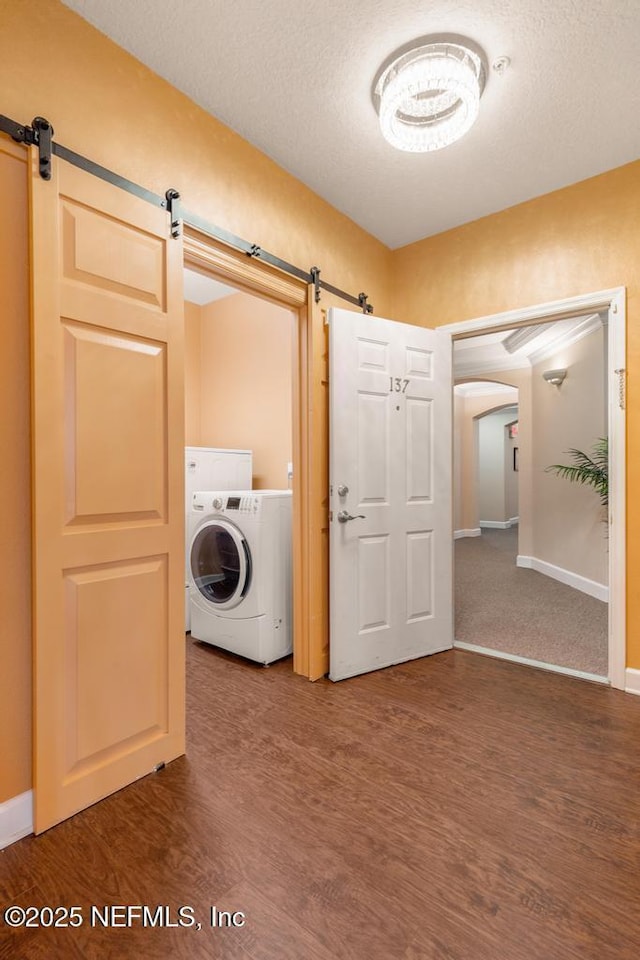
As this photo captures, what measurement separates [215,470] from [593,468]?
3.52 meters

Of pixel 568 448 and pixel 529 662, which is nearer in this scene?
pixel 529 662

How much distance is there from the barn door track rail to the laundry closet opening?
8.0 inches

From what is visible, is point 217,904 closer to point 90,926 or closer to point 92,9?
point 90,926

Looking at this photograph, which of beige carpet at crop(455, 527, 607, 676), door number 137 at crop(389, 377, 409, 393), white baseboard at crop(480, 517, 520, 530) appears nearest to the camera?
door number 137 at crop(389, 377, 409, 393)

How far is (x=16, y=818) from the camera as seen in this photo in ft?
4.64

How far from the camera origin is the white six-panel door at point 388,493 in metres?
2.54

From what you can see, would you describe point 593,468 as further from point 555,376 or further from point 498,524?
point 498,524

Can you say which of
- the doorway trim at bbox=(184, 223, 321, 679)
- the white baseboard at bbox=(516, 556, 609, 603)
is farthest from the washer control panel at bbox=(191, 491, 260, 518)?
the white baseboard at bbox=(516, 556, 609, 603)

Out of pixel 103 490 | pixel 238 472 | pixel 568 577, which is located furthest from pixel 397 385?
pixel 568 577

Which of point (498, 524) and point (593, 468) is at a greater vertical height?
point (593, 468)

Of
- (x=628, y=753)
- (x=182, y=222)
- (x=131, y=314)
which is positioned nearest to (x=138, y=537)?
(x=131, y=314)

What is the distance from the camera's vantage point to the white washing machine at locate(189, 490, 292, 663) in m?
2.74

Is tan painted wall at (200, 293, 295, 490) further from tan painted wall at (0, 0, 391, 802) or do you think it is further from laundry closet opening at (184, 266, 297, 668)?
tan painted wall at (0, 0, 391, 802)

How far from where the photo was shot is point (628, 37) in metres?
1.67
